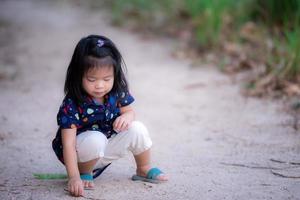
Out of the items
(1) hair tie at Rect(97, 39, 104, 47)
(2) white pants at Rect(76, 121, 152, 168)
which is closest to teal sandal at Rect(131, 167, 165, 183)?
(2) white pants at Rect(76, 121, 152, 168)

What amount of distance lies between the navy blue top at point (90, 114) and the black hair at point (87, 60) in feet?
0.16

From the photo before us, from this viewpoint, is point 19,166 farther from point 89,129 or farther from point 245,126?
point 245,126

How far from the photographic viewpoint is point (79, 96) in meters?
2.80

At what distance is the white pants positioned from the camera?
9.15ft

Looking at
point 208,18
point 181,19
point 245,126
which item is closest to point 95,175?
point 245,126

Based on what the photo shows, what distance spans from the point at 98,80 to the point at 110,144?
38 centimetres

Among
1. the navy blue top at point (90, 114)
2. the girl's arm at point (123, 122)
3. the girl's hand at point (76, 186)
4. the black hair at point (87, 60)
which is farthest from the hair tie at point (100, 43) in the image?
the girl's hand at point (76, 186)

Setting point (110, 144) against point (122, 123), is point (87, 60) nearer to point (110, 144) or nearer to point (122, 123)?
point (122, 123)

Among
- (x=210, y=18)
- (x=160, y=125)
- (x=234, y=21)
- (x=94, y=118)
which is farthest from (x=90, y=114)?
(x=234, y=21)

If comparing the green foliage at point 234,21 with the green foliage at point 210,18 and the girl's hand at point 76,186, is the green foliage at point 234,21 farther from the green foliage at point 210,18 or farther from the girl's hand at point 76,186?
the girl's hand at point 76,186

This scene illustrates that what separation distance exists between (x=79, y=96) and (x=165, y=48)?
3.86 m

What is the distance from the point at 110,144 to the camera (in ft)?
9.60

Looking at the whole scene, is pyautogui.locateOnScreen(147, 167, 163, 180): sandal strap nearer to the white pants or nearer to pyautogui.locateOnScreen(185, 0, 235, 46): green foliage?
the white pants

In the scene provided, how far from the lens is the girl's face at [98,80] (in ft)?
9.00
